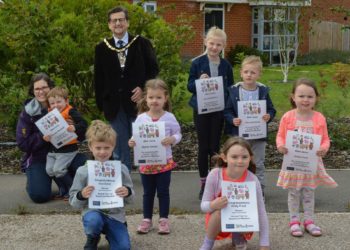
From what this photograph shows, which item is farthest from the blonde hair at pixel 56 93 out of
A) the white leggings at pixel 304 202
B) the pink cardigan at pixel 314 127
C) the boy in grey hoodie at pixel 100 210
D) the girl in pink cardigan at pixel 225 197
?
the white leggings at pixel 304 202

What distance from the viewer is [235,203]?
4594 millimetres

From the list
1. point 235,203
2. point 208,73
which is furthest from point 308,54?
point 235,203

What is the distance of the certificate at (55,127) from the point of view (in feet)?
20.5

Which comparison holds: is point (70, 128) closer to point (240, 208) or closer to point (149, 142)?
point (149, 142)

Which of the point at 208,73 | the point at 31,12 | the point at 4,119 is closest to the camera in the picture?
the point at 208,73

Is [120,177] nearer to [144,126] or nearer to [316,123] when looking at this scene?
[144,126]

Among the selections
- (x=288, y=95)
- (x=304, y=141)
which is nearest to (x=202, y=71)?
(x=304, y=141)

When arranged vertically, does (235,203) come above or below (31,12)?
below

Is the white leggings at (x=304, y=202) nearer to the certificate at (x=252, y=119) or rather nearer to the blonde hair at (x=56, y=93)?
the certificate at (x=252, y=119)

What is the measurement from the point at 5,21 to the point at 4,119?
150 centimetres

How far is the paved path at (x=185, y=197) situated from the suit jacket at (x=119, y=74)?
3.42ft

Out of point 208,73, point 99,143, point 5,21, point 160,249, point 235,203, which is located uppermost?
point 5,21

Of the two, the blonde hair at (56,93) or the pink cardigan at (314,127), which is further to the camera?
the blonde hair at (56,93)

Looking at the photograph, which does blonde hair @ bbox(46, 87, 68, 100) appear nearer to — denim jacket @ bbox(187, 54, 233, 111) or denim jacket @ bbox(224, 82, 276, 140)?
denim jacket @ bbox(187, 54, 233, 111)
